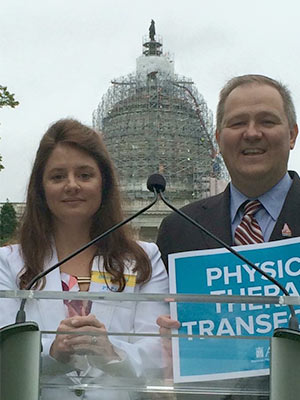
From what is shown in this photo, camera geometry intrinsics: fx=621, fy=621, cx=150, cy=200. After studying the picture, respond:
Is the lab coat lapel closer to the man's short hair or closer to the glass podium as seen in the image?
the glass podium

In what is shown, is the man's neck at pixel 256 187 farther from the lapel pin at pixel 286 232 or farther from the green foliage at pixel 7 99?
the green foliage at pixel 7 99

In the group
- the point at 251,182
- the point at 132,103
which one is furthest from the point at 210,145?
the point at 251,182

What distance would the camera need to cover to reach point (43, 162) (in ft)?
6.45

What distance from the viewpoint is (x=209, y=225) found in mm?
→ 2211

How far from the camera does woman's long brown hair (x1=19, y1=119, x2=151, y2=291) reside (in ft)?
6.07

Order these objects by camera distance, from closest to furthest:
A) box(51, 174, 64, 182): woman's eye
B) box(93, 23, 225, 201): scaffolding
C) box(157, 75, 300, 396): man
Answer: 1. box(51, 174, 64, 182): woman's eye
2. box(157, 75, 300, 396): man
3. box(93, 23, 225, 201): scaffolding

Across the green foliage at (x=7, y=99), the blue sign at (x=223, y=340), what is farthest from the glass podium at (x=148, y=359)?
the green foliage at (x=7, y=99)

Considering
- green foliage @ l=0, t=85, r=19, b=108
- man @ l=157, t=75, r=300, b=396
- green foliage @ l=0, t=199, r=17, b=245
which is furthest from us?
green foliage @ l=0, t=85, r=19, b=108

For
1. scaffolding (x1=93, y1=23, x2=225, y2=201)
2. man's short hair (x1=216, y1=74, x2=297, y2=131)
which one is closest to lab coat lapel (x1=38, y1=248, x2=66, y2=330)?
man's short hair (x1=216, y1=74, x2=297, y2=131)

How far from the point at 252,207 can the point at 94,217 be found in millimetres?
560

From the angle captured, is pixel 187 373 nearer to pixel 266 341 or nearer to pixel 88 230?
pixel 266 341

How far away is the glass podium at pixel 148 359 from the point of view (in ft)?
3.51

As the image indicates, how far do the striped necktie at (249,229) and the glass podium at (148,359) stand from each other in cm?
97

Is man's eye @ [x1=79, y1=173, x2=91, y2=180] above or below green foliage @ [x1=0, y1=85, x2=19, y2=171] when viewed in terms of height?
below
